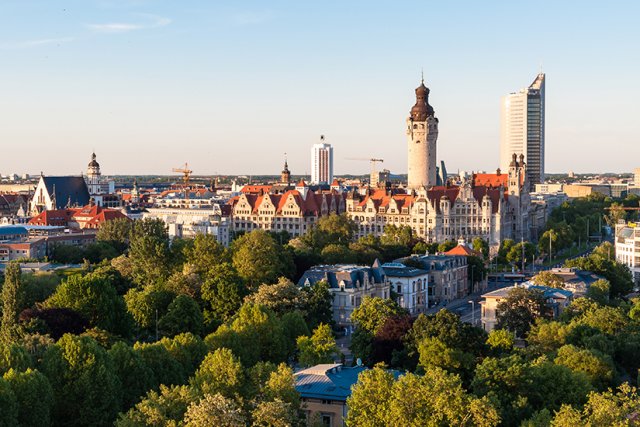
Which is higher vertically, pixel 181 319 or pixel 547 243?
pixel 181 319

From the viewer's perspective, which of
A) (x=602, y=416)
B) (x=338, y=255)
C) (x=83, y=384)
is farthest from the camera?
(x=338, y=255)

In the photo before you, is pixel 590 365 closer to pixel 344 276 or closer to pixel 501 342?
pixel 501 342

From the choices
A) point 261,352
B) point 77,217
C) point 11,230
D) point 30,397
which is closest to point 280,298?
point 261,352

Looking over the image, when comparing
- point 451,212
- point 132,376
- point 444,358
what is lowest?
point 444,358

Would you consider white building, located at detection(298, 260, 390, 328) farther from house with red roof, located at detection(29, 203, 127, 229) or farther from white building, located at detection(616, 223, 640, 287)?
house with red roof, located at detection(29, 203, 127, 229)

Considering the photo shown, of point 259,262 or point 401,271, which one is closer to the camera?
point 259,262

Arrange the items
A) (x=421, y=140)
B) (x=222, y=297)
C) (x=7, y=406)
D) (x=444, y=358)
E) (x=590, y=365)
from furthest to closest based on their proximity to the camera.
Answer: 1. (x=421, y=140)
2. (x=222, y=297)
3. (x=444, y=358)
4. (x=590, y=365)
5. (x=7, y=406)

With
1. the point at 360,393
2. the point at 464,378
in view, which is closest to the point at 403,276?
the point at 464,378

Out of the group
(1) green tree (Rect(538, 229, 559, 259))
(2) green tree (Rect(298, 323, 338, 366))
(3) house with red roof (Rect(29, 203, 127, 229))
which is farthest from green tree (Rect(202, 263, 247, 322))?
(3) house with red roof (Rect(29, 203, 127, 229))
